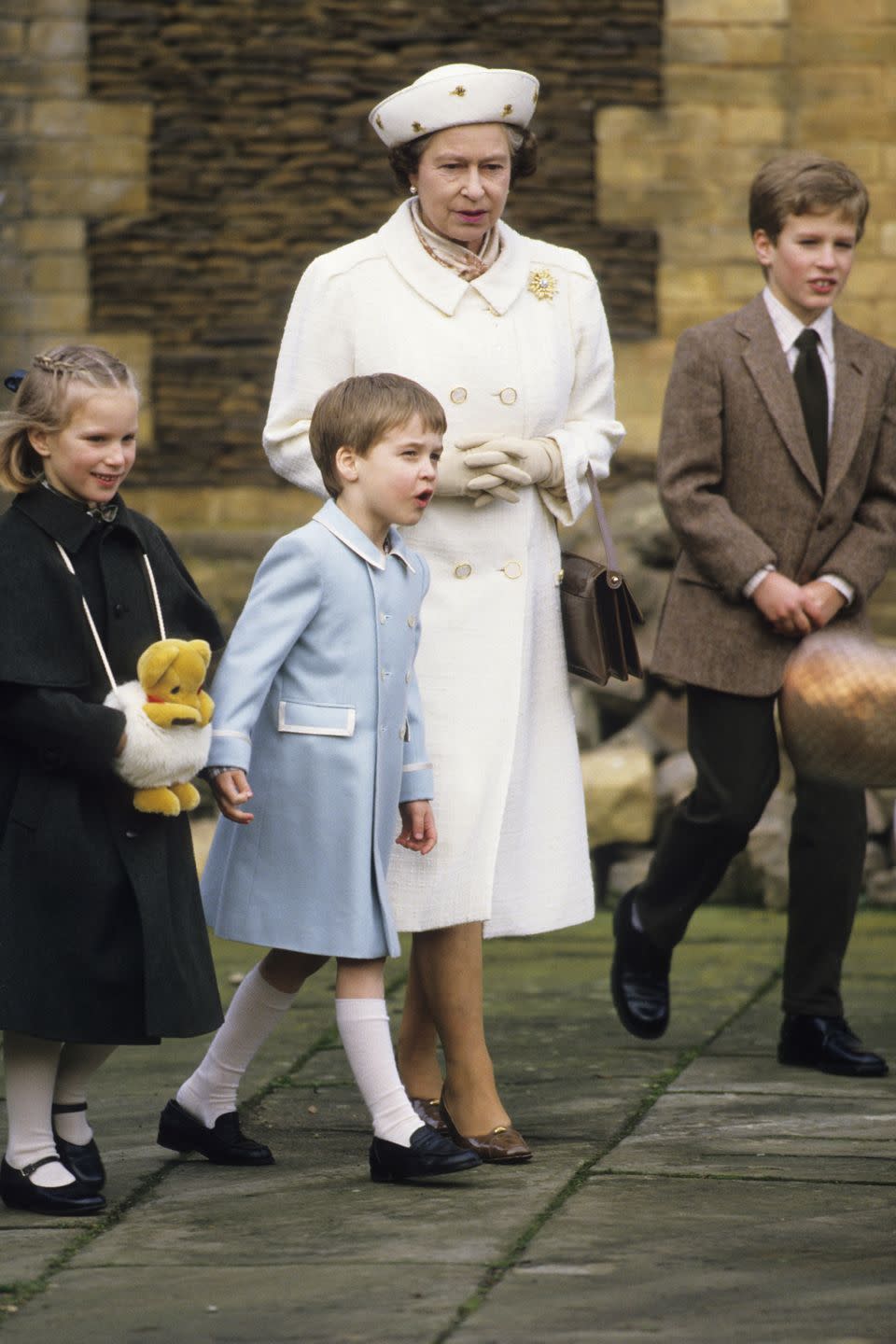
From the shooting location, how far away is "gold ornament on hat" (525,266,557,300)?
4.37 m

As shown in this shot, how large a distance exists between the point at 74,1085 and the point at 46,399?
116 centimetres

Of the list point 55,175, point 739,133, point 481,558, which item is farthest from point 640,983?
point 55,175

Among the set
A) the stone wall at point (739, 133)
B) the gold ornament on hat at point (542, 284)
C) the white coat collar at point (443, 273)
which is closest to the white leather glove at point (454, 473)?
the white coat collar at point (443, 273)

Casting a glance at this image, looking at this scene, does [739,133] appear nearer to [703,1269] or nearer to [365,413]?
[365,413]

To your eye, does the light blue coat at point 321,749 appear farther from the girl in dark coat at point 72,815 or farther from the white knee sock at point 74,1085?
the white knee sock at point 74,1085

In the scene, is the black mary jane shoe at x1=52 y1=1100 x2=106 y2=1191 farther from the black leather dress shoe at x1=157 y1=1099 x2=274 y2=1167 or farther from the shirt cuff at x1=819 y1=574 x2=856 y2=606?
the shirt cuff at x1=819 y1=574 x2=856 y2=606

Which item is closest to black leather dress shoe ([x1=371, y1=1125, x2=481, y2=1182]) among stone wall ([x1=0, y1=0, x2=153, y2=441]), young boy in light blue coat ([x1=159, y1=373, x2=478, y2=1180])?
young boy in light blue coat ([x1=159, y1=373, x2=478, y2=1180])

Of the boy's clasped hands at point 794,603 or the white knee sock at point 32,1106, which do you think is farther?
the boy's clasped hands at point 794,603

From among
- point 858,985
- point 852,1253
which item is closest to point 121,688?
point 852,1253

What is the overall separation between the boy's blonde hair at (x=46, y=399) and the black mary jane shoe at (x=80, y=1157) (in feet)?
3.42

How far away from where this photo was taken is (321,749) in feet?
12.9

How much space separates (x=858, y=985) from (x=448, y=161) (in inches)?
109

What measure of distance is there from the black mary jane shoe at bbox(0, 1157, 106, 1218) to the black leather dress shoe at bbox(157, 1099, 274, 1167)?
33cm

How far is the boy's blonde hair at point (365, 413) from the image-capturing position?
3.92 m
